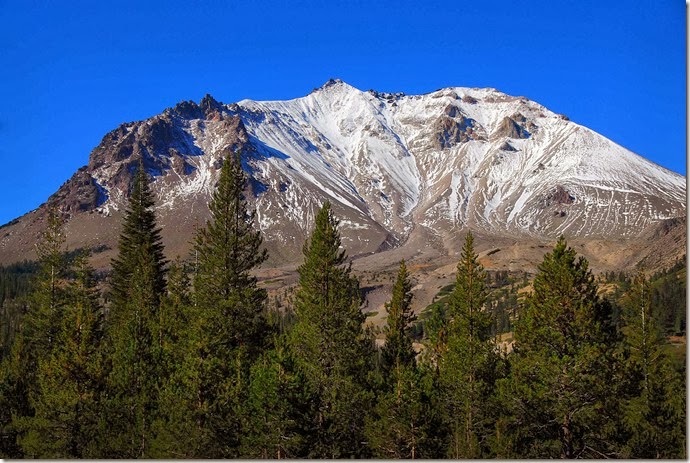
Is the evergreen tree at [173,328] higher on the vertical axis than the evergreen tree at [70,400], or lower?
higher

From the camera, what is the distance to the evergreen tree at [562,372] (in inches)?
1372

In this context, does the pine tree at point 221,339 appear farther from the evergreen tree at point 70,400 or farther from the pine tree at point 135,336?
the evergreen tree at point 70,400

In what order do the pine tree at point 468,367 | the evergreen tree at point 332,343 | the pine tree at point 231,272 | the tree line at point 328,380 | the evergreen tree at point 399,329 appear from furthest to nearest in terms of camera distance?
1. the evergreen tree at point 399,329
2. the pine tree at point 231,272
3. the pine tree at point 468,367
4. the evergreen tree at point 332,343
5. the tree line at point 328,380

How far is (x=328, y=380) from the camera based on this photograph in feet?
141

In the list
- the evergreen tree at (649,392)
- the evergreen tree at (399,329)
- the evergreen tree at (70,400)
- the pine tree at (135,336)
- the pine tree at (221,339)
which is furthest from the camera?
the evergreen tree at (399,329)

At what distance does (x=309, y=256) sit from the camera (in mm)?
46438

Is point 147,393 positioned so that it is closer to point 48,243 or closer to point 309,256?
point 309,256

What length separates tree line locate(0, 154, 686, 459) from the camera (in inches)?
1409

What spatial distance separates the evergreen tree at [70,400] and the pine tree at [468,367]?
65.0ft

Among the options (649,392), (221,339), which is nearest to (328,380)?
(221,339)

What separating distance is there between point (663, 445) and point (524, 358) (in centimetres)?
1150

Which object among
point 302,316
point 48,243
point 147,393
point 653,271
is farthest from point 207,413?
point 653,271

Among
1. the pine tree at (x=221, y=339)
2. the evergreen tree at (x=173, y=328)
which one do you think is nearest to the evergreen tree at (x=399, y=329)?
the pine tree at (x=221, y=339)

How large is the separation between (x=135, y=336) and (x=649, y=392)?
1255 inches
